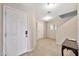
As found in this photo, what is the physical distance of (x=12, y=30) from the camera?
6.29 ft

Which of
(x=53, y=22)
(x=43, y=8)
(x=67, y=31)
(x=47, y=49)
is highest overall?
(x=43, y=8)

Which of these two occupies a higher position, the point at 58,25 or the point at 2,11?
the point at 2,11

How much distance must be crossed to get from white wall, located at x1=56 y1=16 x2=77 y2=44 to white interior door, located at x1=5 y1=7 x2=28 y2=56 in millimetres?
629

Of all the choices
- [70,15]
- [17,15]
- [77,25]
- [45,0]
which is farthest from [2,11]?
[77,25]

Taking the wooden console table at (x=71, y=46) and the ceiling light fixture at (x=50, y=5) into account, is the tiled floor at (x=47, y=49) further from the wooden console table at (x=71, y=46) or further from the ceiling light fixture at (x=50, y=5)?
the ceiling light fixture at (x=50, y=5)

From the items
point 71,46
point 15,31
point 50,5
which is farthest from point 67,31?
point 15,31

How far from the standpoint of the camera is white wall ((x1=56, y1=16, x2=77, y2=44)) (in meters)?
1.85

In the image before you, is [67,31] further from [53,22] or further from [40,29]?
[40,29]

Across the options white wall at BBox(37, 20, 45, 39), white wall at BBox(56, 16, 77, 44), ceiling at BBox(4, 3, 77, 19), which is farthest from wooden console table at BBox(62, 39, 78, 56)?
ceiling at BBox(4, 3, 77, 19)

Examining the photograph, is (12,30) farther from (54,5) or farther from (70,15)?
(70,15)

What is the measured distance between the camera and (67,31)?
188 centimetres

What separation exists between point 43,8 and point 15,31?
2.24 ft

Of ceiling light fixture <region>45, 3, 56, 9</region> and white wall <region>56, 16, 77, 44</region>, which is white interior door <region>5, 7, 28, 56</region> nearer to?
ceiling light fixture <region>45, 3, 56, 9</region>

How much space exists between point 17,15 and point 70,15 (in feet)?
3.20
